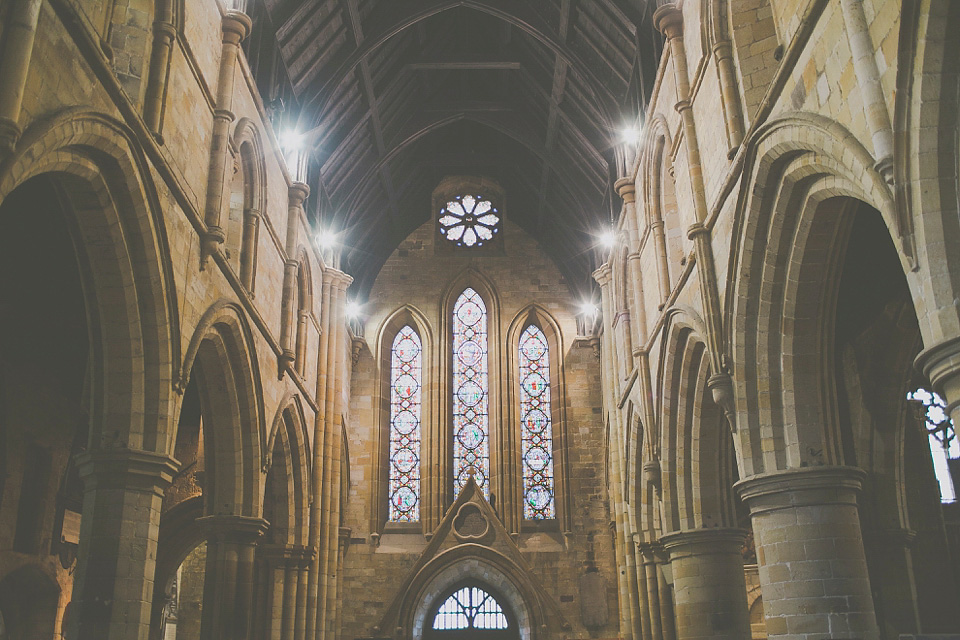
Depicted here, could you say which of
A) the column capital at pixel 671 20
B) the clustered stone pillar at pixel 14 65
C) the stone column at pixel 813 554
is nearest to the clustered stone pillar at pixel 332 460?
the column capital at pixel 671 20

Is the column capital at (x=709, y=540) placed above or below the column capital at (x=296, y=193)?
below

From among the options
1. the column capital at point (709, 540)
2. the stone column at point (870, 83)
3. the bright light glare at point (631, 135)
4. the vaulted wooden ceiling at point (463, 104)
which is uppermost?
the vaulted wooden ceiling at point (463, 104)

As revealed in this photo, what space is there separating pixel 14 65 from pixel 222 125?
5.06 m

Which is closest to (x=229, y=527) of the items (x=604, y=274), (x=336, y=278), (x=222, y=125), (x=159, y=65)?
(x=222, y=125)

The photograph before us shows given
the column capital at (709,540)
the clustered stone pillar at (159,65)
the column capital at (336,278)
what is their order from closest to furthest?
the clustered stone pillar at (159,65) → the column capital at (709,540) → the column capital at (336,278)

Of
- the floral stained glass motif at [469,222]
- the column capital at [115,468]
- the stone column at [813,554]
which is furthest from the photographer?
the floral stained glass motif at [469,222]

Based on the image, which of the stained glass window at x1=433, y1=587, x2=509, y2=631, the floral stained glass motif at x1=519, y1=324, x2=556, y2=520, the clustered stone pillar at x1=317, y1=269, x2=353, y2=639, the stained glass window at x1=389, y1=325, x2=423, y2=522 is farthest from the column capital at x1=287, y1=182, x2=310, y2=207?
the stained glass window at x1=433, y1=587, x2=509, y2=631

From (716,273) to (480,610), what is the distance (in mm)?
12308

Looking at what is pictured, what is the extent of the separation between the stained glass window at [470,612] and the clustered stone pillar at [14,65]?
15.9 m

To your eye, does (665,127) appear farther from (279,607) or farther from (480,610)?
(480,610)

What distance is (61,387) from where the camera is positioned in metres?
13.6

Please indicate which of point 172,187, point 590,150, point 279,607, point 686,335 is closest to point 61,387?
point 279,607

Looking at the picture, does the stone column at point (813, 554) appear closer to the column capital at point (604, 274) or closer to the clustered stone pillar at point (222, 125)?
the clustered stone pillar at point (222, 125)

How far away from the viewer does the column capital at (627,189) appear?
15.2m
